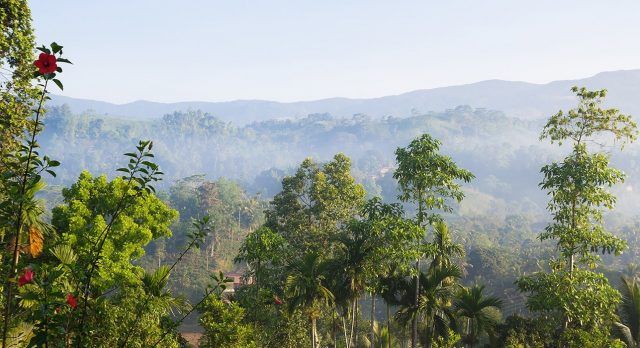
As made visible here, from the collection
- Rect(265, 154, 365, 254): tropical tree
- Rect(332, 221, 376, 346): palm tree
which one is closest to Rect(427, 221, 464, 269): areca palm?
Rect(332, 221, 376, 346): palm tree

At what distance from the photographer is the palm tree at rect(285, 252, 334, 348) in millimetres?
18344

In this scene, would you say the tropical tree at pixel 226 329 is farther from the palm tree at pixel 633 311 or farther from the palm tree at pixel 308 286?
the palm tree at pixel 633 311

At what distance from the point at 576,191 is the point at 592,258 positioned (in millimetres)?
2216

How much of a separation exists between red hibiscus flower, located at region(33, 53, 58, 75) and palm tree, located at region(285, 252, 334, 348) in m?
15.4

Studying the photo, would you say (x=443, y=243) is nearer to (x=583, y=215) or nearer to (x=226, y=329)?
(x=583, y=215)

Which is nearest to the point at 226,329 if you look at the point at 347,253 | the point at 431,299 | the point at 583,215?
the point at 347,253

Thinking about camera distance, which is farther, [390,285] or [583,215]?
[390,285]

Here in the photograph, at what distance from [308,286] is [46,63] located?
52.3 ft

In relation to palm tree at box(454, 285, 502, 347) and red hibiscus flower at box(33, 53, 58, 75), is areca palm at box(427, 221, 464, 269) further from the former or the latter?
red hibiscus flower at box(33, 53, 58, 75)

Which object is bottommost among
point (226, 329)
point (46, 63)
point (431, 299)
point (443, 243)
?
point (431, 299)

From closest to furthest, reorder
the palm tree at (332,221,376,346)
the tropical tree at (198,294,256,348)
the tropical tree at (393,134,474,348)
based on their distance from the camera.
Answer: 1. the tropical tree at (198,294,256,348)
2. the tropical tree at (393,134,474,348)
3. the palm tree at (332,221,376,346)

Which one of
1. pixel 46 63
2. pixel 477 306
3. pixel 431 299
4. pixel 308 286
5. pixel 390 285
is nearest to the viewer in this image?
pixel 46 63

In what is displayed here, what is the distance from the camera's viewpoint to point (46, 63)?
3.58 metres

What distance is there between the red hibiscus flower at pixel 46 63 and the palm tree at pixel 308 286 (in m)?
15.4
